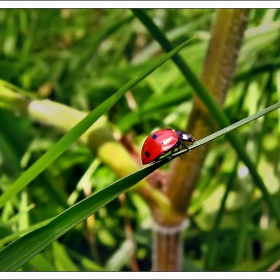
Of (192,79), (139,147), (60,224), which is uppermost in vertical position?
(139,147)

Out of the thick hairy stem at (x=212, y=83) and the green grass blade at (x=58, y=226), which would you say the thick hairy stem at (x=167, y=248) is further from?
the green grass blade at (x=58, y=226)

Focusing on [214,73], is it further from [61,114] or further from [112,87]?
[112,87]

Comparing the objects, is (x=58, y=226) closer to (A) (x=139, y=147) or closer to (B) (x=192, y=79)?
(B) (x=192, y=79)

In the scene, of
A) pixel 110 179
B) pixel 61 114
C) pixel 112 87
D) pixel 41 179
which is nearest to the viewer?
pixel 61 114

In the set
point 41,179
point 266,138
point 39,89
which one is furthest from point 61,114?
point 39,89

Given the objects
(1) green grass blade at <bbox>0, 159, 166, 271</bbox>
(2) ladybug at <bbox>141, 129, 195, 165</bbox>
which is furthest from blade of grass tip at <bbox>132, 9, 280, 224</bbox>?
(1) green grass blade at <bbox>0, 159, 166, 271</bbox>

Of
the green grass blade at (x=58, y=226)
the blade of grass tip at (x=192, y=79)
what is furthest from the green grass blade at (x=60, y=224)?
the blade of grass tip at (x=192, y=79)

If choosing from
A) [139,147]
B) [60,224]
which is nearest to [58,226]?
[60,224]
